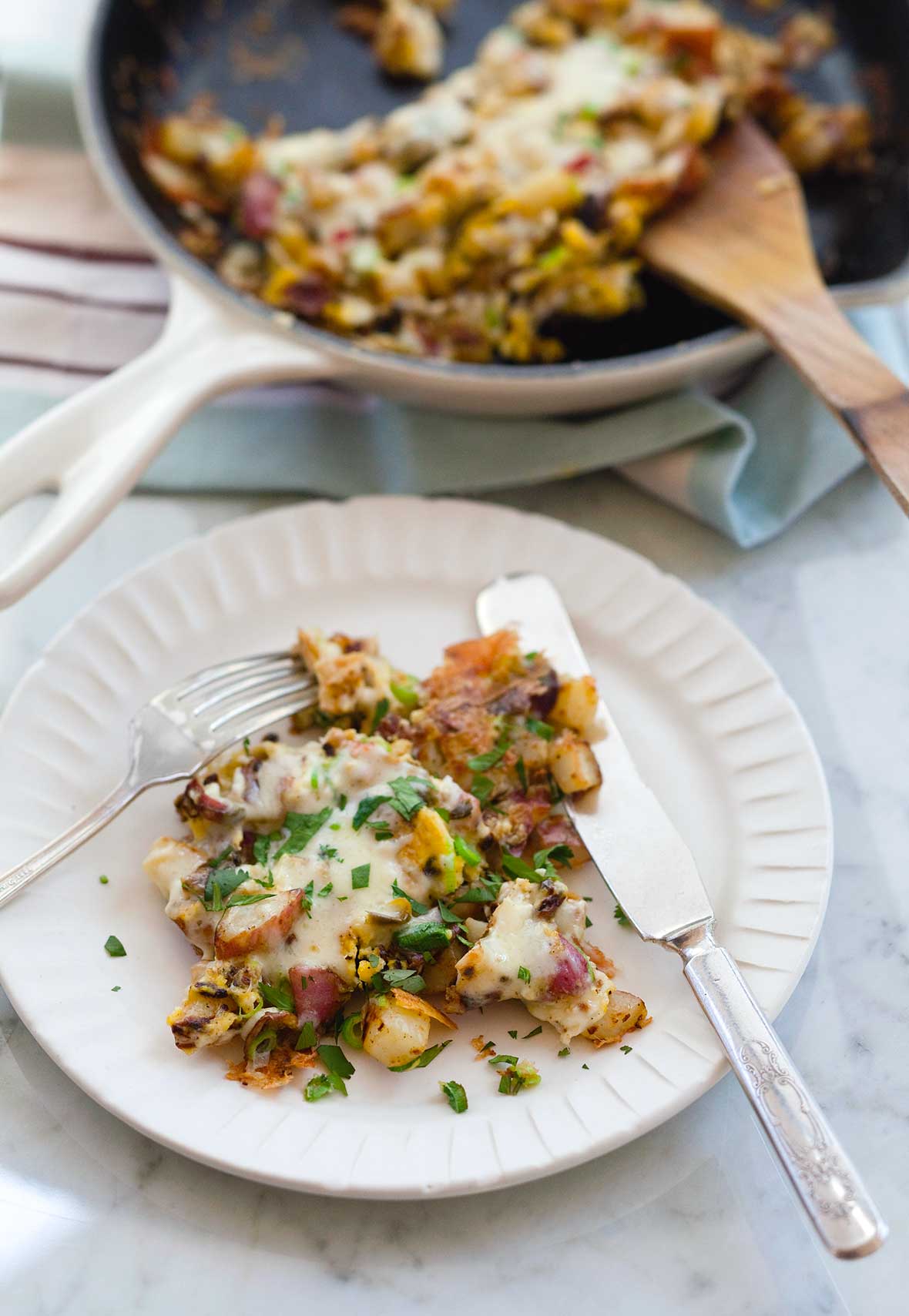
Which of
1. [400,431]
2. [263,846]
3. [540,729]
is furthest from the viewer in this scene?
[400,431]

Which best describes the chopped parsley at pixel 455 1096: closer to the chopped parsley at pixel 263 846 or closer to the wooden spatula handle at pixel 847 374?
the chopped parsley at pixel 263 846

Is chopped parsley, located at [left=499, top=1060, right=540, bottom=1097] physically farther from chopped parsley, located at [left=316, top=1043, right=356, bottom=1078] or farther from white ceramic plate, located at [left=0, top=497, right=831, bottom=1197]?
chopped parsley, located at [left=316, top=1043, right=356, bottom=1078]

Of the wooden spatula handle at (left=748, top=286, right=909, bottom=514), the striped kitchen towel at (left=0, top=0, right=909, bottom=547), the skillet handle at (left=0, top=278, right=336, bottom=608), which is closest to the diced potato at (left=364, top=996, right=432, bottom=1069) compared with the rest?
the skillet handle at (left=0, top=278, right=336, bottom=608)

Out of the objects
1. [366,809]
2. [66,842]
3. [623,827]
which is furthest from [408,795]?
[66,842]

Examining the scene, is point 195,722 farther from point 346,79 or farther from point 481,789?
point 346,79

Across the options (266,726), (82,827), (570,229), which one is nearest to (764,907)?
(266,726)

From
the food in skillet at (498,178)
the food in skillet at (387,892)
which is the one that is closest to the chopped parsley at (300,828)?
the food in skillet at (387,892)

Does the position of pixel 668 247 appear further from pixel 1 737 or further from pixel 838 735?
pixel 1 737
